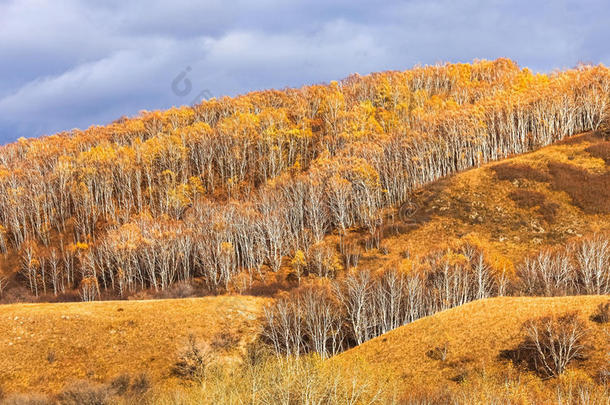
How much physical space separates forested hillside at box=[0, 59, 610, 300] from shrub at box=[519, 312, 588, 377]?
5899 centimetres

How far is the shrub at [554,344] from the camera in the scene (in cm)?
3538

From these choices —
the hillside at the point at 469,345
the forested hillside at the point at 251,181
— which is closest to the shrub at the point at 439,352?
the hillside at the point at 469,345

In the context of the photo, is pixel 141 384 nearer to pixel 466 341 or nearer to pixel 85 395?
pixel 85 395

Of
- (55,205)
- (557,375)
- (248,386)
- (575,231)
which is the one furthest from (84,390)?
(55,205)

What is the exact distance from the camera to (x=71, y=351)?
58.6 meters

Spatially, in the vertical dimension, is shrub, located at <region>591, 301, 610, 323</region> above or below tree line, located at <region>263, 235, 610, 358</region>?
above

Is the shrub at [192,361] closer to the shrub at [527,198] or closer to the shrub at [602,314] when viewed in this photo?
the shrub at [602,314]

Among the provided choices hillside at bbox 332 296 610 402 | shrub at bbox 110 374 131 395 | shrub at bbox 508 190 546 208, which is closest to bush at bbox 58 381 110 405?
shrub at bbox 110 374 131 395

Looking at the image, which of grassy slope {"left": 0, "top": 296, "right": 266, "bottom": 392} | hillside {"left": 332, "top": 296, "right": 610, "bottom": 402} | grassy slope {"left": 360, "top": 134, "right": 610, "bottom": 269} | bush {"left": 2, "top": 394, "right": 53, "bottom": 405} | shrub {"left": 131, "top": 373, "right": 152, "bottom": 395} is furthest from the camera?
grassy slope {"left": 360, "top": 134, "right": 610, "bottom": 269}

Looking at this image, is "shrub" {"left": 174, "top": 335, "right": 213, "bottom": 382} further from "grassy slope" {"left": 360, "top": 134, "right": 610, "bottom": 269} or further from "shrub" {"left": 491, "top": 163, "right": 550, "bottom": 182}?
"shrub" {"left": 491, "top": 163, "right": 550, "bottom": 182}

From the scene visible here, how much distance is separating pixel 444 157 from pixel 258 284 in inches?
2769

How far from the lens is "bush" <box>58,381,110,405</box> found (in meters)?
43.2

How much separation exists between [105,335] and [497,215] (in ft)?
273

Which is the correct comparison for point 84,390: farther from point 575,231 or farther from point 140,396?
point 575,231
